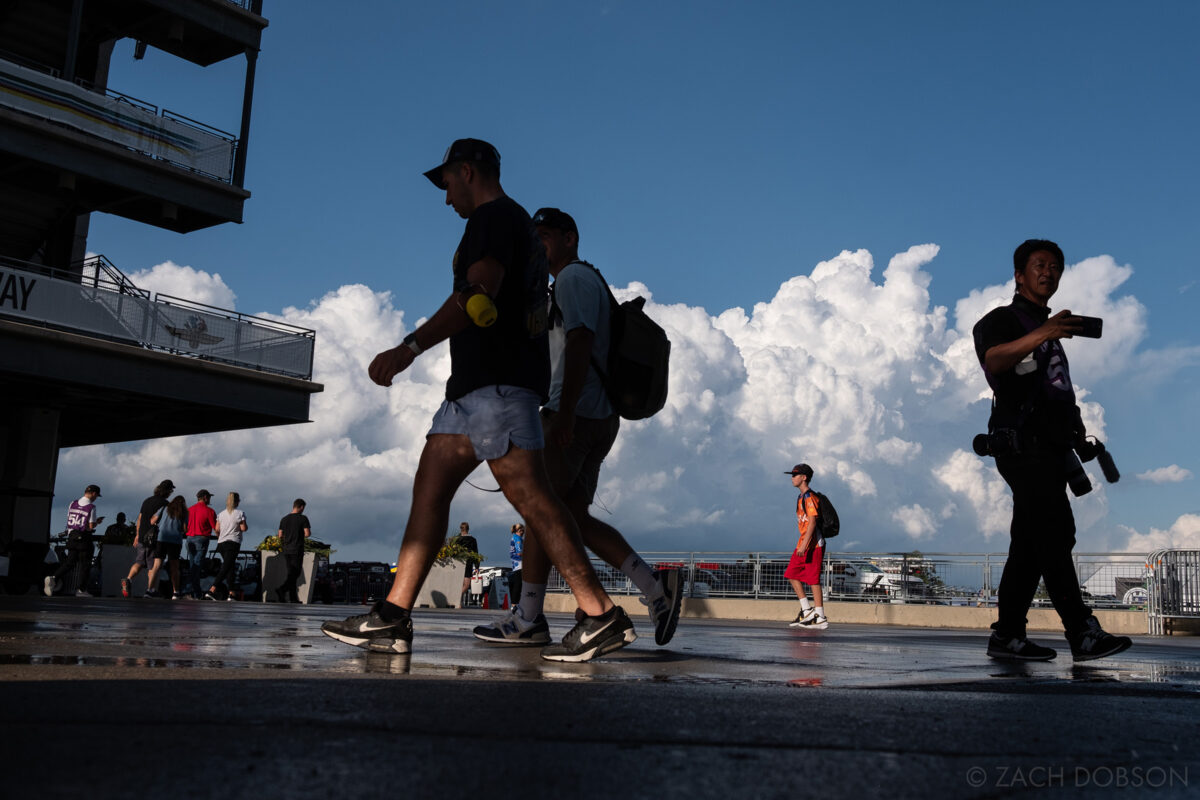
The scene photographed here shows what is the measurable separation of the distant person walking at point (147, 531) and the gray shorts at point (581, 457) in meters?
14.1

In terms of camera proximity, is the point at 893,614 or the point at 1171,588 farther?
the point at 893,614

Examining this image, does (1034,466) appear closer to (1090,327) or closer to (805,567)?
(1090,327)

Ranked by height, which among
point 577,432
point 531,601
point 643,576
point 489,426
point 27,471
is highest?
point 27,471

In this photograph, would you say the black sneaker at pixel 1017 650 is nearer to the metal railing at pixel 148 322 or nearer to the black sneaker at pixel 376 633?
the black sneaker at pixel 376 633

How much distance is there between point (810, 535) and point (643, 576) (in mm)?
9163

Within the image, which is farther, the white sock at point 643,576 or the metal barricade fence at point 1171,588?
the metal barricade fence at point 1171,588

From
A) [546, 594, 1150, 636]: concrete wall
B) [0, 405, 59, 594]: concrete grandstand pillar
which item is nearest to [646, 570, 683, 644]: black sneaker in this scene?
[546, 594, 1150, 636]: concrete wall

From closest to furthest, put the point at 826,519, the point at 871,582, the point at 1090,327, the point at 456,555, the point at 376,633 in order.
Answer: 1. the point at 376,633
2. the point at 1090,327
3. the point at 826,519
4. the point at 871,582
5. the point at 456,555

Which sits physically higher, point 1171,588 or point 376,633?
point 1171,588

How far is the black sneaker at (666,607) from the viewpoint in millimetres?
5379

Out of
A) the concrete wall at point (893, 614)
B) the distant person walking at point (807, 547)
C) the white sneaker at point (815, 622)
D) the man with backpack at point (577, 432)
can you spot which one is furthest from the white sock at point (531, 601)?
the concrete wall at point (893, 614)

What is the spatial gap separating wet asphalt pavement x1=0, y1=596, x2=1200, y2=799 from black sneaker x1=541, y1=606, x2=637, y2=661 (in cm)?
11

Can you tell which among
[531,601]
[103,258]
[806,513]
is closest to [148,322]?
[103,258]

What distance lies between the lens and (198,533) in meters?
18.9
